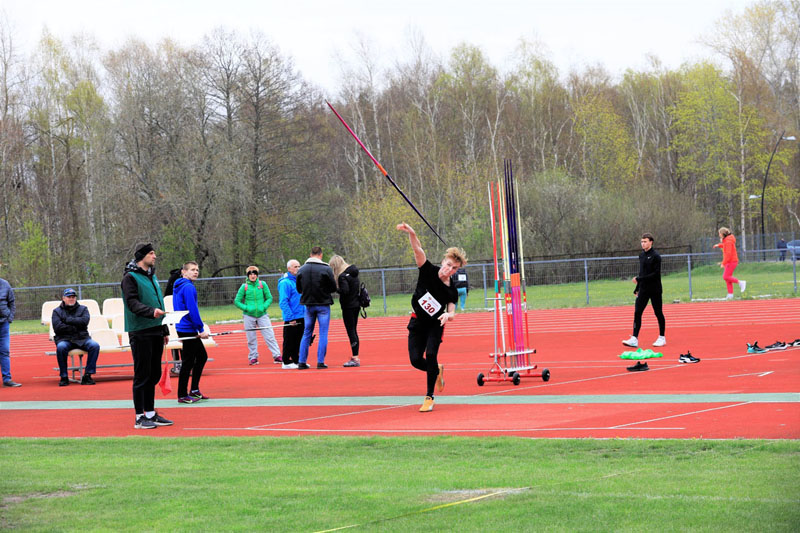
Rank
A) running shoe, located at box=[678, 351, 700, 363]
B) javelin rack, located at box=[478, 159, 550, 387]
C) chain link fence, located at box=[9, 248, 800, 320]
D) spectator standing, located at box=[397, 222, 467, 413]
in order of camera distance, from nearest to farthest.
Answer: spectator standing, located at box=[397, 222, 467, 413], javelin rack, located at box=[478, 159, 550, 387], running shoe, located at box=[678, 351, 700, 363], chain link fence, located at box=[9, 248, 800, 320]

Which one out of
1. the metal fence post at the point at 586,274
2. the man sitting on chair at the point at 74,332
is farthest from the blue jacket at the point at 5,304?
the metal fence post at the point at 586,274

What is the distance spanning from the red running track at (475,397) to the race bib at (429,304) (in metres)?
1.15

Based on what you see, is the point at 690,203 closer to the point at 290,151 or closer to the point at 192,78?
the point at 290,151

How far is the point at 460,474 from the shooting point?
7309 millimetres

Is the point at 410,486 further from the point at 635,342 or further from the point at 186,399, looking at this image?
the point at 635,342

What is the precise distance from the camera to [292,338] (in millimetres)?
17406

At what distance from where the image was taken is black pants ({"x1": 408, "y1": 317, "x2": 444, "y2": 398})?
11.2 m

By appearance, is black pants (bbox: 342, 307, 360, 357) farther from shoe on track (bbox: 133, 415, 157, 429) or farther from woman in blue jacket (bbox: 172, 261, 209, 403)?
shoe on track (bbox: 133, 415, 157, 429)

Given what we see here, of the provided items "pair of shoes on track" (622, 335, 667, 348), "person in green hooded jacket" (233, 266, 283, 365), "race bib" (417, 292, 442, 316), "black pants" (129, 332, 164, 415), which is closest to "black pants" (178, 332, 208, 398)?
"black pants" (129, 332, 164, 415)

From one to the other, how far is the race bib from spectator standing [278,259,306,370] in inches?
258

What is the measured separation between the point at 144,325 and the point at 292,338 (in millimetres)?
6789

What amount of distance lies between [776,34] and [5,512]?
65370 millimetres

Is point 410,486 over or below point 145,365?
below

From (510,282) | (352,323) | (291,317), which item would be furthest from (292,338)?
(510,282)
